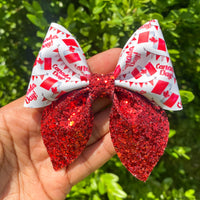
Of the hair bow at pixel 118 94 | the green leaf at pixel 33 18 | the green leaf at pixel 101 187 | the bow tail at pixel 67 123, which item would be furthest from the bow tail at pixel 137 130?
the green leaf at pixel 33 18

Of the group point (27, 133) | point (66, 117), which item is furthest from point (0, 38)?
point (66, 117)

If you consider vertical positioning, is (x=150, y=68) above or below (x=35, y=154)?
above

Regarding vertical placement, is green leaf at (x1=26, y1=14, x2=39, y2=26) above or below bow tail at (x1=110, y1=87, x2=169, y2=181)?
above

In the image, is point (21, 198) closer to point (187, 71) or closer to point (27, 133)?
point (27, 133)

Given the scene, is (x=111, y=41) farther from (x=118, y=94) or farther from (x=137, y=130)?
(x=137, y=130)

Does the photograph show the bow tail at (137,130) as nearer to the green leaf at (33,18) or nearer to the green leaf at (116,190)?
the green leaf at (116,190)

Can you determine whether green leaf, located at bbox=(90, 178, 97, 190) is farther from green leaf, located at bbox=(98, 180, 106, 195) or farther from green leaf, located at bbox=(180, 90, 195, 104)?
green leaf, located at bbox=(180, 90, 195, 104)

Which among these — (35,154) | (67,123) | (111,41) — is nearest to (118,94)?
(67,123)

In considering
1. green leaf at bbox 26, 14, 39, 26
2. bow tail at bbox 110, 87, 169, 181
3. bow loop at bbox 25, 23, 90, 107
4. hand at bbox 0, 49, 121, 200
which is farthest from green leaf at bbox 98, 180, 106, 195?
green leaf at bbox 26, 14, 39, 26
